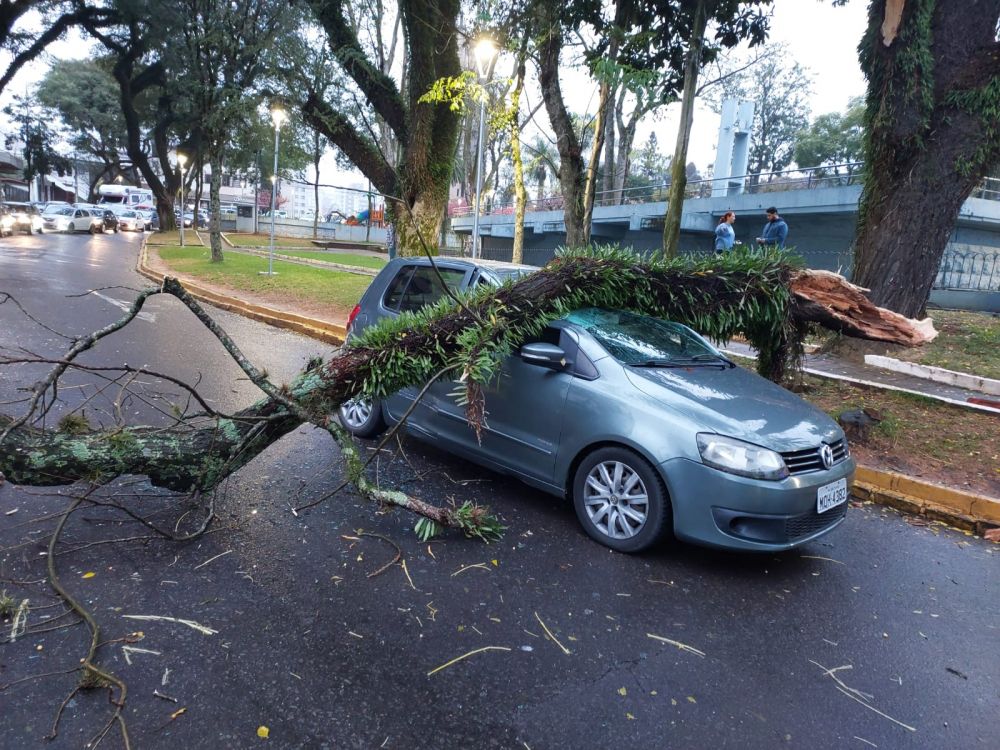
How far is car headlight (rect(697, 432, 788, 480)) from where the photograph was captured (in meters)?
3.47

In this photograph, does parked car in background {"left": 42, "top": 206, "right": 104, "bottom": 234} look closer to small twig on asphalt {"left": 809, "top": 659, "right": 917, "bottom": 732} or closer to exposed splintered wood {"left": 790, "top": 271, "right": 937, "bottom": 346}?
exposed splintered wood {"left": 790, "top": 271, "right": 937, "bottom": 346}

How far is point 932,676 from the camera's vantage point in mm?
2928

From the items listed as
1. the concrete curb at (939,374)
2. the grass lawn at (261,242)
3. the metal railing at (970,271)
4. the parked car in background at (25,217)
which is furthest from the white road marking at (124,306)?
the parked car in background at (25,217)

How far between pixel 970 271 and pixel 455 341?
75.5ft

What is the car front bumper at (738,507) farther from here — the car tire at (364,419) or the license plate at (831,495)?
the car tire at (364,419)

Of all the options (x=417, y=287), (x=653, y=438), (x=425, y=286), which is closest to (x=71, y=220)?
(x=417, y=287)

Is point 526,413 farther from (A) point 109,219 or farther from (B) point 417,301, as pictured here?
(A) point 109,219

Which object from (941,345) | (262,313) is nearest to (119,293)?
(262,313)

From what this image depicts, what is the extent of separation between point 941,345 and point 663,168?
55813 mm

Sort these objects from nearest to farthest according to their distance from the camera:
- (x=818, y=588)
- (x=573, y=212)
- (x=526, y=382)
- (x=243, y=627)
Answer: (x=243, y=627) < (x=818, y=588) < (x=526, y=382) < (x=573, y=212)

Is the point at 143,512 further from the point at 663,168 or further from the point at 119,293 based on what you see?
the point at 663,168

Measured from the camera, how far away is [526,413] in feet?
14.3

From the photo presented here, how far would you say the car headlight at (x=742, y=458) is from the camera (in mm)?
3469

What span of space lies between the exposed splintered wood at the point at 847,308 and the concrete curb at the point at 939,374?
3315 millimetres
